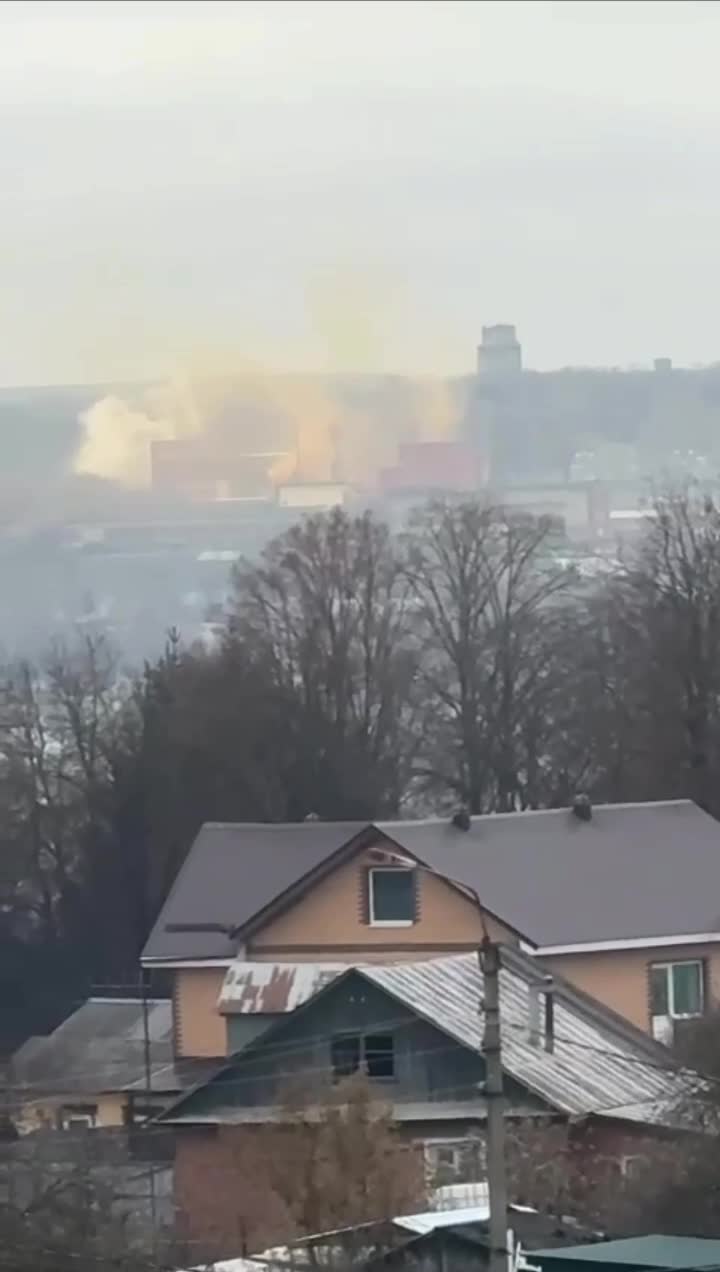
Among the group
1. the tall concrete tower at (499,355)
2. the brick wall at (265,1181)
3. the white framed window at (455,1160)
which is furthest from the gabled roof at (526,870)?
the tall concrete tower at (499,355)

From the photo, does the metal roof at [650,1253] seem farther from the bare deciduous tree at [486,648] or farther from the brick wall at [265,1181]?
the bare deciduous tree at [486,648]

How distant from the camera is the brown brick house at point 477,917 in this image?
2839cm

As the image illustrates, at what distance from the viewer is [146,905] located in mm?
42875

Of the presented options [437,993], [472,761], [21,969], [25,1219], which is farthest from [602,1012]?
[472,761]

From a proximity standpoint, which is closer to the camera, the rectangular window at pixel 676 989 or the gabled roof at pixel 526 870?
the gabled roof at pixel 526 870

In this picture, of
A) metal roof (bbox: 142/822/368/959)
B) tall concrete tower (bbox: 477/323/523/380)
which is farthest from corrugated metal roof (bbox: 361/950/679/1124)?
tall concrete tower (bbox: 477/323/523/380)

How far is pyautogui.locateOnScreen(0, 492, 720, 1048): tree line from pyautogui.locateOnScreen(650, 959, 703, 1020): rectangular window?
42.3ft

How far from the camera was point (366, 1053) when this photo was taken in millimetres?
23266

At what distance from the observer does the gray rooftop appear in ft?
90.7

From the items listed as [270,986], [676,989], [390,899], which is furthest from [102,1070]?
[676,989]

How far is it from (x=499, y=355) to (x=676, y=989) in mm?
109657

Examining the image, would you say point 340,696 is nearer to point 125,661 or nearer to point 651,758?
point 651,758

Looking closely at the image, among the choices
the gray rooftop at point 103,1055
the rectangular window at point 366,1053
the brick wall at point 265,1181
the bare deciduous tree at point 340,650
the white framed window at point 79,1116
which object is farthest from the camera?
the bare deciduous tree at point 340,650

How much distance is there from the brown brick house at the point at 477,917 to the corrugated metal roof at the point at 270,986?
4.37ft
